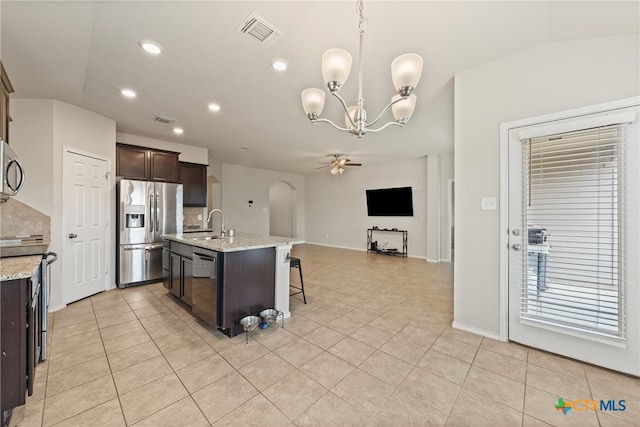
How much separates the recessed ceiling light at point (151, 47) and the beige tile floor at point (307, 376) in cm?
266

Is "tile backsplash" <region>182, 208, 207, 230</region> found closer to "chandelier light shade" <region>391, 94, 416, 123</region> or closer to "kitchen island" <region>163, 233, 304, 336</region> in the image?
"kitchen island" <region>163, 233, 304, 336</region>

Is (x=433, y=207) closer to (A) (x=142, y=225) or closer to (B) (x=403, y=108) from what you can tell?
(B) (x=403, y=108)

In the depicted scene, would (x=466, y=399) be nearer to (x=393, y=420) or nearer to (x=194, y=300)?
(x=393, y=420)

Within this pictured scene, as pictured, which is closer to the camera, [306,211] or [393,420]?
[393,420]

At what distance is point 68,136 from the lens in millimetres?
3291

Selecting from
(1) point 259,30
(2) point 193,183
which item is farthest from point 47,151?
(1) point 259,30

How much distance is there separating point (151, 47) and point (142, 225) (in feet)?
9.46

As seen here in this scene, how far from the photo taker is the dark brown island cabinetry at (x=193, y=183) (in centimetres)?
525

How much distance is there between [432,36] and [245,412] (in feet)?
9.98

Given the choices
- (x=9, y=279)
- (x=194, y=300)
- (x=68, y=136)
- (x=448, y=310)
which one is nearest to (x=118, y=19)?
(x=9, y=279)

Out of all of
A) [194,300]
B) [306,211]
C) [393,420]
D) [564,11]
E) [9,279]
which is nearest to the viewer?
[9,279]

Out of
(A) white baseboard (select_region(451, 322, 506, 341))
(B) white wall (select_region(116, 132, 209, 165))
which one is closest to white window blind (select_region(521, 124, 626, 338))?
(A) white baseboard (select_region(451, 322, 506, 341))

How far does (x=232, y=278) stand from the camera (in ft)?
7.94

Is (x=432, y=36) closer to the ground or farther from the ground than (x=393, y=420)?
farther from the ground
